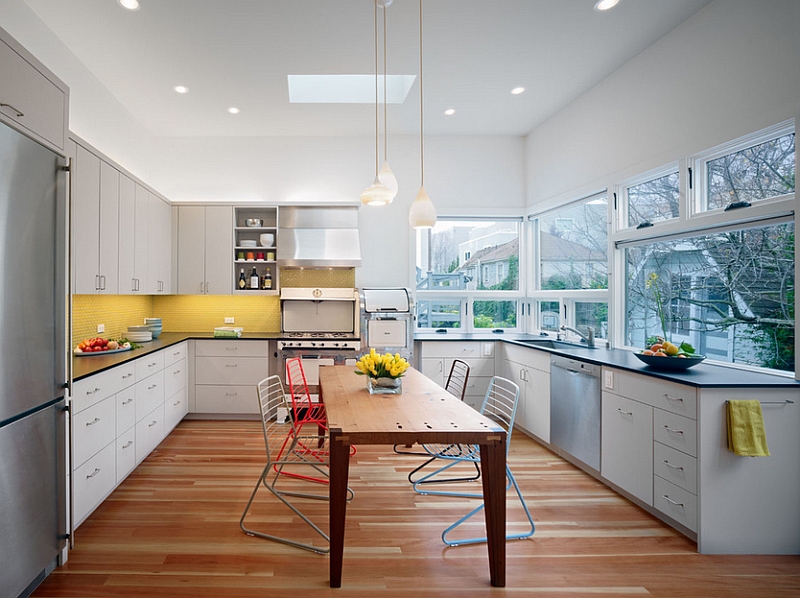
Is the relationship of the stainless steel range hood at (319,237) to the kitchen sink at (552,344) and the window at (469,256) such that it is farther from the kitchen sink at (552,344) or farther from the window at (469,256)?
the kitchen sink at (552,344)

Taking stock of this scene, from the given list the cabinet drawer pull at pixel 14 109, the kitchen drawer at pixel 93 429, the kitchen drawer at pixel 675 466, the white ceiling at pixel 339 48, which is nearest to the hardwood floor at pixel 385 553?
the kitchen drawer at pixel 675 466

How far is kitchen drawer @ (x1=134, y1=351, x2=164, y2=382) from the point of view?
339 centimetres

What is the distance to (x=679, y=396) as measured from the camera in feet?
8.07

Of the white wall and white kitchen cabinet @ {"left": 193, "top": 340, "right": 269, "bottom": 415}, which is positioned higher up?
the white wall

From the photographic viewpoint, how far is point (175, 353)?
4.29m

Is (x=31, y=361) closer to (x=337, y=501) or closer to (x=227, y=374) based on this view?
(x=337, y=501)

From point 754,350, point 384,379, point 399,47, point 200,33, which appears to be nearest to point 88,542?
point 384,379

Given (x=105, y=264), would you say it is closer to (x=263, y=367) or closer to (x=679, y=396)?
(x=263, y=367)

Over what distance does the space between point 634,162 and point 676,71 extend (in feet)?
2.16

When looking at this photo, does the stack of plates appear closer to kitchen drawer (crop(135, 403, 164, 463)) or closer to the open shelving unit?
kitchen drawer (crop(135, 403, 164, 463))

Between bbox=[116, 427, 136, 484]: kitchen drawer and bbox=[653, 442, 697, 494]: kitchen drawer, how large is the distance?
3.36 m

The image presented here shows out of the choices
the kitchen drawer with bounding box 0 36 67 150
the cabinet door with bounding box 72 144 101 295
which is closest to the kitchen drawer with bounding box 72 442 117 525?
the cabinet door with bounding box 72 144 101 295

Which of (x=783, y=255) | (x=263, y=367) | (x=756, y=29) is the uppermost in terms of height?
(x=756, y=29)

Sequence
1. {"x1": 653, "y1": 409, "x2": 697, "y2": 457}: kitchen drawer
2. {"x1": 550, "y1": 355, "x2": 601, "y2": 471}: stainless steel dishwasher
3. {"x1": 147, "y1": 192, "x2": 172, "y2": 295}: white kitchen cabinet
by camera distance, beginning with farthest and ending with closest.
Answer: {"x1": 147, "y1": 192, "x2": 172, "y2": 295}: white kitchen cabinet, {"x1": 550, "y1": 355, "x2": 601, "y2": 471}: stainless steel dishwasher, {"x1": 653, "y1": 409, "x2": 697, "y2": 457}: kitchen drawer
